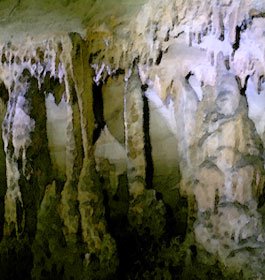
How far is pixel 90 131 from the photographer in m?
4.06

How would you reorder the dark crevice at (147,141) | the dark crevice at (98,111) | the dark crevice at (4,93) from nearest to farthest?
1. the dark crevice at (147,141)
2. the dark crevice at (98,111)
3. the dark crevice at (4,93)

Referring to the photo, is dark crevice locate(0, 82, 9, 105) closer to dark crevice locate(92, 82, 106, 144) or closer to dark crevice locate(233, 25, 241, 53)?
dark crevice locate(92, 82, 106, 144)

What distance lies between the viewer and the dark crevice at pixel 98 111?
13.6 feet

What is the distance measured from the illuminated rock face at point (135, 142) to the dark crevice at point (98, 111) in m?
0.01

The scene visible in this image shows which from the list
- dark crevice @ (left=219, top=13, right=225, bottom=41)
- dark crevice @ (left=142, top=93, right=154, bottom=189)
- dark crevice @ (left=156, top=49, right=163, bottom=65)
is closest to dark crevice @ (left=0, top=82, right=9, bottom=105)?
dark crevice @ (left=142, top=93, right=154, bottom=189)

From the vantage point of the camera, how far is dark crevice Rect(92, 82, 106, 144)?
4.15 m

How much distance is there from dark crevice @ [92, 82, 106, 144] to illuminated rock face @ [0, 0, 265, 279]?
12 millimetres

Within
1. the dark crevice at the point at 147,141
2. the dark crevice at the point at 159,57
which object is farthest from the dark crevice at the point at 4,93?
the dark crevice at the point at 159,57

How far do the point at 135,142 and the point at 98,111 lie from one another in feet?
2.22

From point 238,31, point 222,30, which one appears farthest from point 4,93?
point 238,31

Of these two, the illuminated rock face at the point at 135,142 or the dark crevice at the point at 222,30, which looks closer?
the dark crevice at the point at 222,30

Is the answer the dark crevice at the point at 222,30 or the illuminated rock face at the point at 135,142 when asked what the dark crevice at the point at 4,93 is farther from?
the dark crevice at the point at 222,30

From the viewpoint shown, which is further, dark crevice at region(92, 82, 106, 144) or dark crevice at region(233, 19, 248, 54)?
dark crevice at region(92, 82, 106, 144)

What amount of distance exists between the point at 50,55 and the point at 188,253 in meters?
2.44
